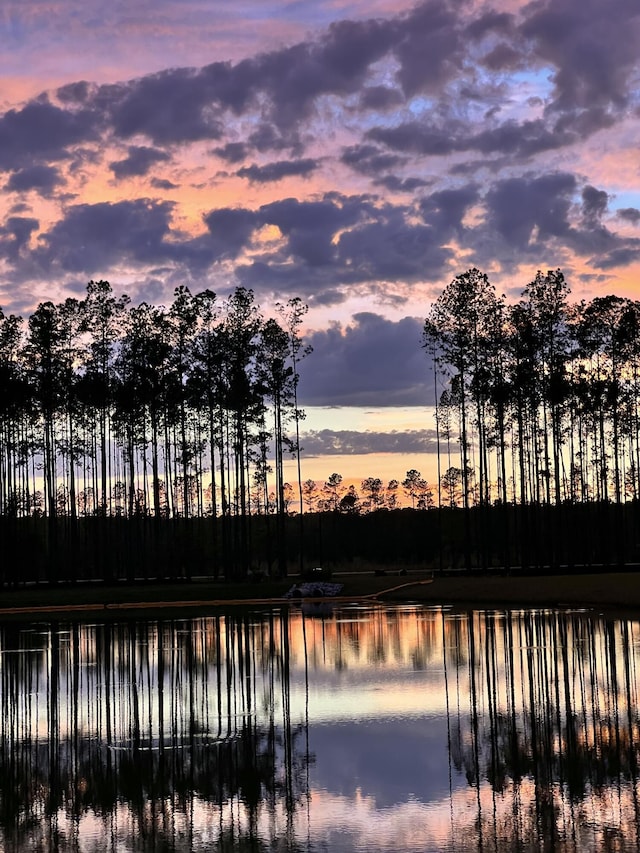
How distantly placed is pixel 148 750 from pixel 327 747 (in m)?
2.90

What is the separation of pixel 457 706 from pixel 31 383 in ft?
201

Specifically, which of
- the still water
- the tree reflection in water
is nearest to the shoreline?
the still water

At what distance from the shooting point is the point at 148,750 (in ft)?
56.2

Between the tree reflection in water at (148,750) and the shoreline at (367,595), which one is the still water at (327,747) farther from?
the shoreline at (367,595)

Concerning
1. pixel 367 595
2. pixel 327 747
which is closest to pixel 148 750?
pixel 327 747

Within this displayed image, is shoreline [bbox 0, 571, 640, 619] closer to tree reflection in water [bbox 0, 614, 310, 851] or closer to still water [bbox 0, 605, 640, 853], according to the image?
still water [bbox 0, 605, 640, 853]

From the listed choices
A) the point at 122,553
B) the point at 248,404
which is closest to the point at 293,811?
the point at 248,404

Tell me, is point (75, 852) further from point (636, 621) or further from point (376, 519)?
point (376, 519)

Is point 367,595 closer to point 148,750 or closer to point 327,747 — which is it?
point 327,747

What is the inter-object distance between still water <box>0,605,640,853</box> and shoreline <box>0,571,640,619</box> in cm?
1912

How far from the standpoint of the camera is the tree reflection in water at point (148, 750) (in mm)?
12266

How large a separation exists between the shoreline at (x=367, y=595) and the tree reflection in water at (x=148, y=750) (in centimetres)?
2358

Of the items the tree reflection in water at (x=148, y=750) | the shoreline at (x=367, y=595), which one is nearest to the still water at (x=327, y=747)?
the tree reflection in water at (x=148, y=750)

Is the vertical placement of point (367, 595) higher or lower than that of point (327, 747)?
lower
